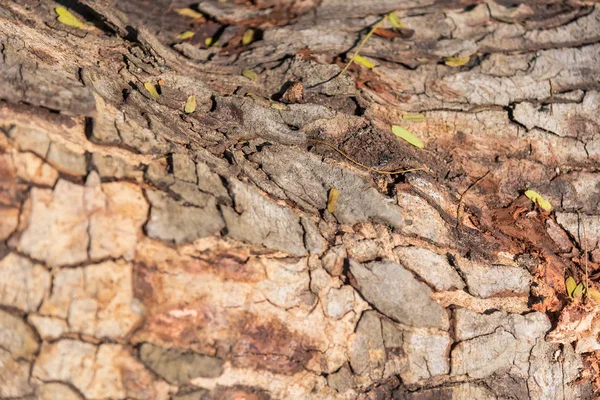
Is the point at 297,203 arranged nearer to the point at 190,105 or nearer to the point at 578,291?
the point at 190,105

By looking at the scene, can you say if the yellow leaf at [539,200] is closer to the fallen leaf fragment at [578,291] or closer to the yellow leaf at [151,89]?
the fallen leaf fragment at [578,291]

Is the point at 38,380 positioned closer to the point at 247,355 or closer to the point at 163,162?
the point at 247,355

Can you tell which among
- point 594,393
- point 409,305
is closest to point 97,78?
point 409,305

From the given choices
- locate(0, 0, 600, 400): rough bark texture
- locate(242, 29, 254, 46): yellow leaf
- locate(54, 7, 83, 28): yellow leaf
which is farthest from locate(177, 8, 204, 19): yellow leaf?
locate(54, 7, 83, 28): yellow leaf

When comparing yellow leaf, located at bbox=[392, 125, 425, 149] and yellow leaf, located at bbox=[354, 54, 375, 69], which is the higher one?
yellow leaf, located at bbox=[354, 54, 375, 69]

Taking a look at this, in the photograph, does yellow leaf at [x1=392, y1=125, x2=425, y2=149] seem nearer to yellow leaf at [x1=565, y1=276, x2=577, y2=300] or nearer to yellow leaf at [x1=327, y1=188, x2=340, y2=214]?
Result: yellow leaf at [x1=327, y1=188, x2=340, y2=214]
